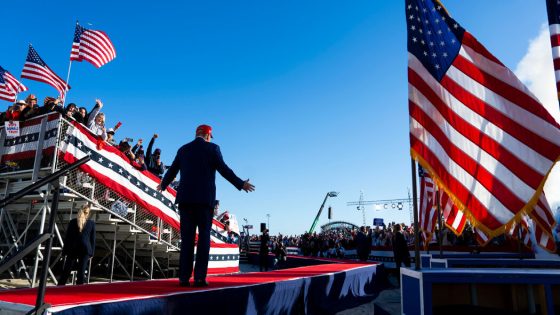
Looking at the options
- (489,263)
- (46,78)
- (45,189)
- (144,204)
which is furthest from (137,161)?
(489,263)

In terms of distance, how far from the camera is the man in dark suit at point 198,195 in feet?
15.7

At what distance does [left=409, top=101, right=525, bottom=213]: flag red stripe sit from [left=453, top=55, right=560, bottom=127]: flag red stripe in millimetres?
773

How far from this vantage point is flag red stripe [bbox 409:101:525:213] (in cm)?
423

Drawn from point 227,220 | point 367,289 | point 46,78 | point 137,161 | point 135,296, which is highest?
point 46,78

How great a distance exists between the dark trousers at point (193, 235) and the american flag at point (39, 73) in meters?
10.3

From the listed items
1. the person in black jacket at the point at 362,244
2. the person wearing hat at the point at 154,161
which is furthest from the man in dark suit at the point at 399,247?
the person wearing hat at the point at 154,161

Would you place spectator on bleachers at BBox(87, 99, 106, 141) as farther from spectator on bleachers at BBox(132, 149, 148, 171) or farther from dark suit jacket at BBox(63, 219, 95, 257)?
dark suit jacket at BBox(63, 219, 95, 257)

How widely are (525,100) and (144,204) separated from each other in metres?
9.40

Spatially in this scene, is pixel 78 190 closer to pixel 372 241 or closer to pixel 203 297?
pixel 203 297

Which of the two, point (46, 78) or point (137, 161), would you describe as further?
point (46, 78)

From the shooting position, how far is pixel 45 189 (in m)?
8.90

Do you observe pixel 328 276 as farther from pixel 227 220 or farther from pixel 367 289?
pixel 227 220

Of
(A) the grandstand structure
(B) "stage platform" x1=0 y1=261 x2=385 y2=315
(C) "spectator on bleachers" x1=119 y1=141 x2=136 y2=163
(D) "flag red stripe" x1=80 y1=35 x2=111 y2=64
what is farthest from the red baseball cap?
(D) "flag red stripe" x1=80 y1=35 x2=111 y2=64

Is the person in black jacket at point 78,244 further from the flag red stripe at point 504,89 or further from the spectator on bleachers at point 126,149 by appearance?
the flag red stripe at point 504,89
